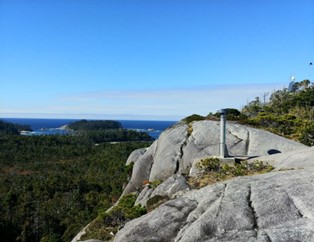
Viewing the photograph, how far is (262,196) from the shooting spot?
8484mm

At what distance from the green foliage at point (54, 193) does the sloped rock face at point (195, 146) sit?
7227mm

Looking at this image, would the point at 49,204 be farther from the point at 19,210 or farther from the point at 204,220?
the point at 204,220

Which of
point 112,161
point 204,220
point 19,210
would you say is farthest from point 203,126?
point 112,161

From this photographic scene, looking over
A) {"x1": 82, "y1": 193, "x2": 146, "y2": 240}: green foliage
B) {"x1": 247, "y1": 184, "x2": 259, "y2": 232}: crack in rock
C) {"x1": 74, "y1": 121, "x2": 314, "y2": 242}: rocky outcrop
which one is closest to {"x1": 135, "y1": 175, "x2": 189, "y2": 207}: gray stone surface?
{"x1": 74, "y1": 121, "x2": 314, "y2": 242}: rocky outcrop

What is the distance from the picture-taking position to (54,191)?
66188 millimetres

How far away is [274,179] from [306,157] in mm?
4127

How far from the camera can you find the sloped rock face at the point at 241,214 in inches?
285

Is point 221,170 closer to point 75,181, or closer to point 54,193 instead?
point 54,193

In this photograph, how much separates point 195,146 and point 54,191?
51.8m

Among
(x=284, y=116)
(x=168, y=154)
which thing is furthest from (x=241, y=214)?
(x=284, y=116)

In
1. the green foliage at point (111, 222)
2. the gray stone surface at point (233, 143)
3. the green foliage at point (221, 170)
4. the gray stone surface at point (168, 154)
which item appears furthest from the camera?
the gray stone surface at point (168, 154)

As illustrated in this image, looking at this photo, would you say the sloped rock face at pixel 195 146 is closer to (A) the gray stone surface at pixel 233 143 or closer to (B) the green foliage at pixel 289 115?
(A) the gray stone surface at pixel 233 143

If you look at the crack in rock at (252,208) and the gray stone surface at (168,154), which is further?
the gray stone surface at (168,154)

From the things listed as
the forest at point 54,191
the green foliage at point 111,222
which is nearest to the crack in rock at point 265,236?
the green foliage at point 111,222
